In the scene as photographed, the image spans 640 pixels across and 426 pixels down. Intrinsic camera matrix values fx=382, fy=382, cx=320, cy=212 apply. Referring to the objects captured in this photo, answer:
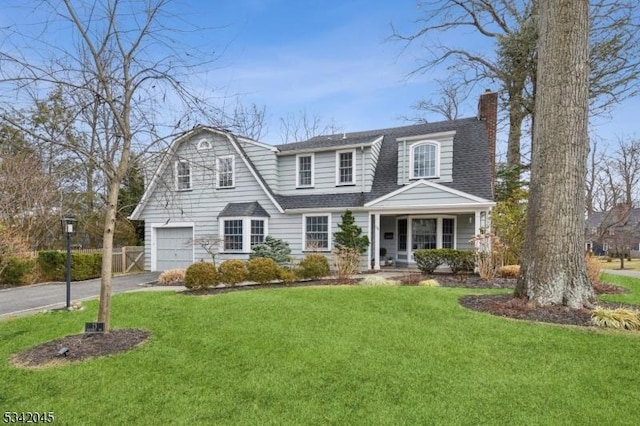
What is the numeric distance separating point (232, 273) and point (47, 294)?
18.7 feet

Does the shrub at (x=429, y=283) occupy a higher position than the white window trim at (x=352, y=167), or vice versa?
the white window trim at (x=352, y=167)

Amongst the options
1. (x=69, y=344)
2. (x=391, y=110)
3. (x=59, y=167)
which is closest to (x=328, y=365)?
(x=69, y=344)

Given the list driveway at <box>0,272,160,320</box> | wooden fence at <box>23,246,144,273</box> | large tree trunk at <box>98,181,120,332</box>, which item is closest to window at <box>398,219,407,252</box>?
driveway at <box>0,272,160,320</box>

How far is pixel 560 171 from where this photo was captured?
6.79m

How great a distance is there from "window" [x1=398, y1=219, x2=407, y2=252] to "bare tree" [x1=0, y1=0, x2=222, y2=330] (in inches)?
446

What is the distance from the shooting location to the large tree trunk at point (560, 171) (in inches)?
262

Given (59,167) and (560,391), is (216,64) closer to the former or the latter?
(59,167)

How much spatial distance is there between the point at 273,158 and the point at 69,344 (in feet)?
39.0

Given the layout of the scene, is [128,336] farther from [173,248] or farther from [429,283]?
[173,248]

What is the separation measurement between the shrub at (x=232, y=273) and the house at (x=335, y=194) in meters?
4.23

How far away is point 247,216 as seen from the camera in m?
15.4

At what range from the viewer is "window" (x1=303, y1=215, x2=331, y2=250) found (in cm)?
1529

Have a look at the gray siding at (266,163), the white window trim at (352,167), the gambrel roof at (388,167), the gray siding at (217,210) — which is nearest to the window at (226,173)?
the gray siding at (217,210)

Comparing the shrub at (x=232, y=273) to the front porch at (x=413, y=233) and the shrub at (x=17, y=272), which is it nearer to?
the front porch at (x=413, y=233)
